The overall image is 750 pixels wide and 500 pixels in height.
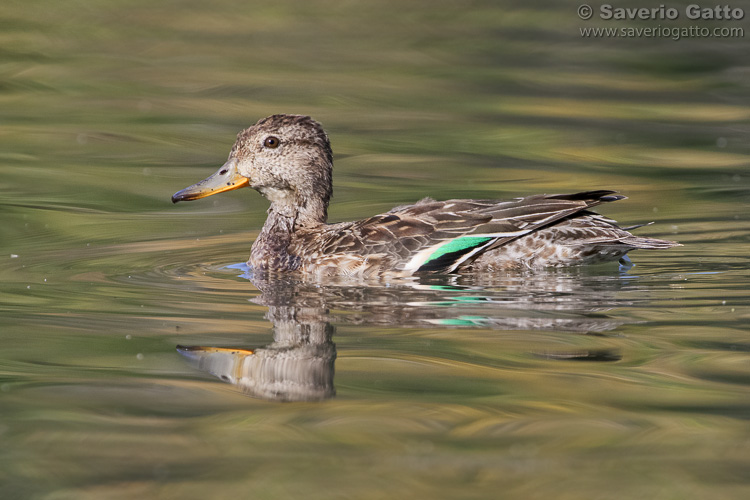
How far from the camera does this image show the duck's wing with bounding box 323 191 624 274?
853 centimetres

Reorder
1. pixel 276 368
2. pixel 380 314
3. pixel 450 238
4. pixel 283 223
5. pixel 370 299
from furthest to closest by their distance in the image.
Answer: pixel 283 223 → pixel 450 238 → pixel 370 299 → pixel 380 314 → pixel 276 368

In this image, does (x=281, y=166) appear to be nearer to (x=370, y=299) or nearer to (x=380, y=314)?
(x=370, y=299)

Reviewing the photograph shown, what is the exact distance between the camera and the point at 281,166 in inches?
372

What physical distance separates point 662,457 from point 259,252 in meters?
4.81

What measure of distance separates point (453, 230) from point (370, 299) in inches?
36.1

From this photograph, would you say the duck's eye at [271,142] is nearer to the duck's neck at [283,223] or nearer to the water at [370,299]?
the duck's neck at [283,223]

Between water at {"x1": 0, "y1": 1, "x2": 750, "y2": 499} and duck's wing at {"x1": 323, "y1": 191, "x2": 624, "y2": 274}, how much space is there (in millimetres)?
193

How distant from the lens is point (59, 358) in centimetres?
668

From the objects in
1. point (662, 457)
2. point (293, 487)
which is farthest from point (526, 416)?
point (293, 487)

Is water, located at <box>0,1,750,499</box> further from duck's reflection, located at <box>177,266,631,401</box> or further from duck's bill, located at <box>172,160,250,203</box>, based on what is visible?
duck's bill, located at <box>172,160,250,203</box>

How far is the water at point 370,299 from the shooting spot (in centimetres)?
520

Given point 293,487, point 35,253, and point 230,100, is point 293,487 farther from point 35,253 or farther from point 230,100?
point 230,100

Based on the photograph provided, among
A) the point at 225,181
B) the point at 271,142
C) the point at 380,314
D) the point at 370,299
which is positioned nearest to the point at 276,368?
the point at 380,314

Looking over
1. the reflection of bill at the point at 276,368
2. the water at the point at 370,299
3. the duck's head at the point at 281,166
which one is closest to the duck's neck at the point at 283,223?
the duck's head at the point at 281,166
